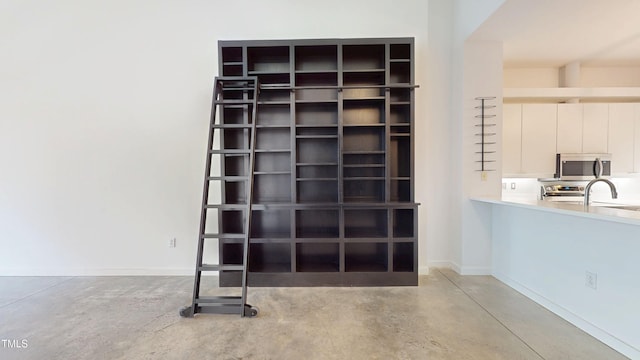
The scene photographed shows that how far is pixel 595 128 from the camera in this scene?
154 inches

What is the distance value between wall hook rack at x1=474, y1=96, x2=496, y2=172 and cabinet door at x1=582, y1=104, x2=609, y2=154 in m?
1.75

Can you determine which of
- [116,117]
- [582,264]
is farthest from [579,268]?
[116,117]

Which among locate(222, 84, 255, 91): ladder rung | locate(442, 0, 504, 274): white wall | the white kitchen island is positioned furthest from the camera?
locate(442, 0, 504, 274): white wall

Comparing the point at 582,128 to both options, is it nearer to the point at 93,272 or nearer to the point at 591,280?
the point at 591,280

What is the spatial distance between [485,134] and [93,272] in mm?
5350

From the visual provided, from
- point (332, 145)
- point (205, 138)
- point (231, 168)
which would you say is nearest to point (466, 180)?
point (332, 145)

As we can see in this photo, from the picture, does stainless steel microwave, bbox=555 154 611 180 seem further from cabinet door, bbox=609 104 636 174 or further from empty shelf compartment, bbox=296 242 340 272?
empty shelf compartment, bbox=296 242 340 272

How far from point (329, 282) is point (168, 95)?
10.1 ft

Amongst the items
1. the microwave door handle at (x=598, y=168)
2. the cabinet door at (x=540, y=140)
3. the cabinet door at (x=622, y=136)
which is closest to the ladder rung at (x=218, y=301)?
the cabinet door at (x=540, y=140)

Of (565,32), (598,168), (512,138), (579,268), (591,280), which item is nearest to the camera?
(591,280)

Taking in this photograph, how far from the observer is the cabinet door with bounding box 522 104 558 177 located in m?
3.92

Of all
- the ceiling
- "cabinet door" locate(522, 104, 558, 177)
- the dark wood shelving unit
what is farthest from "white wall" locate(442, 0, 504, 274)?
"cabinet door" locate(522, 104, 558, 177)

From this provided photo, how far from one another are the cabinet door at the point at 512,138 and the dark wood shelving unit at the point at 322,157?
172cm

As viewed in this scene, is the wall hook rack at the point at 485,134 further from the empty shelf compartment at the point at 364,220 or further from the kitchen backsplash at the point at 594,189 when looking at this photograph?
the empty shelf compartment at the point at 364,220
